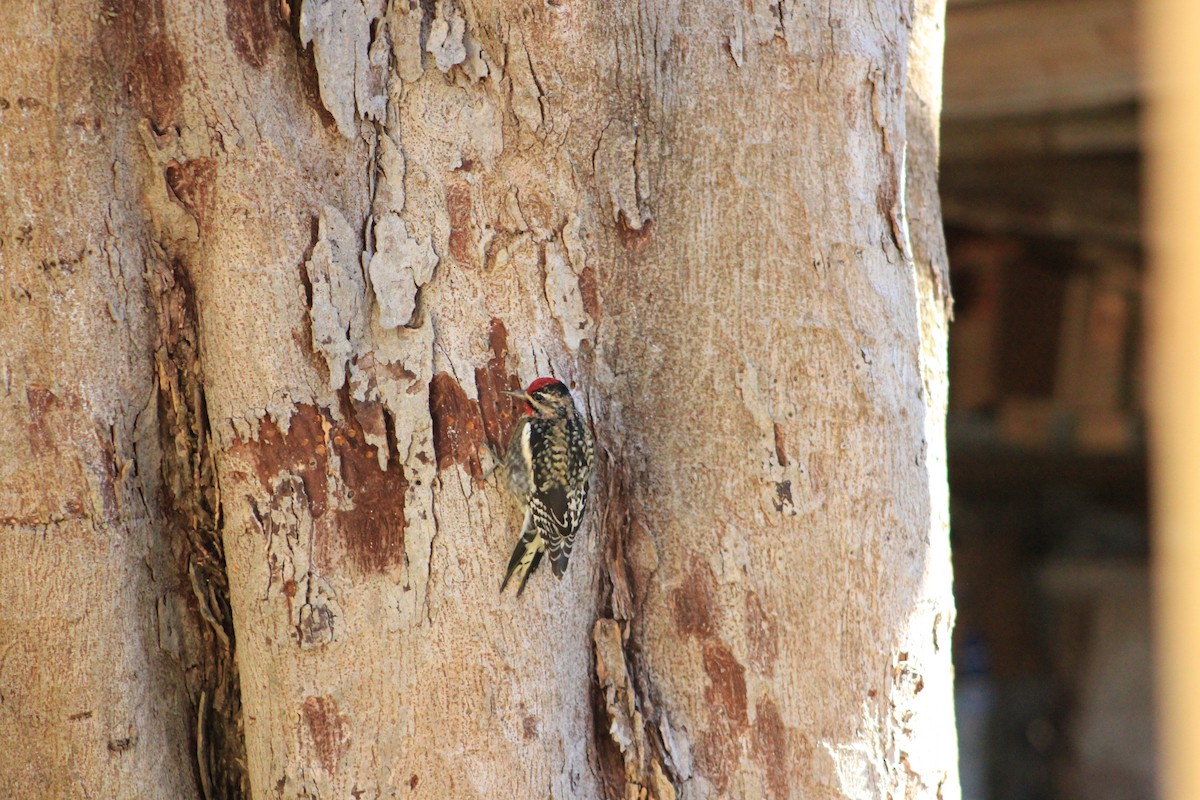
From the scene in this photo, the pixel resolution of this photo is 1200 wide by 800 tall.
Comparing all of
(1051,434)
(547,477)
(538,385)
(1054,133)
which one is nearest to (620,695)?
(547,477)

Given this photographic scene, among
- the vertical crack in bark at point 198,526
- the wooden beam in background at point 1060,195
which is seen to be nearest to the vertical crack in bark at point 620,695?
the vertical crack in bark at point 198,526

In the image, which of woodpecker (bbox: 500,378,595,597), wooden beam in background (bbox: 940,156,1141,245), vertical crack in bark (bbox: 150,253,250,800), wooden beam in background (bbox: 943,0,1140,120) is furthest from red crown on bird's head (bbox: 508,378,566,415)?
wooden beam in background (bbox: 940,156,1141,245)

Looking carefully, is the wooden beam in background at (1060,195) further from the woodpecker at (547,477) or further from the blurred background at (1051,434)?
the woodpecker at (547,477)

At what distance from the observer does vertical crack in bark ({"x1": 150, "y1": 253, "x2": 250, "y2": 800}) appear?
7.30 feet

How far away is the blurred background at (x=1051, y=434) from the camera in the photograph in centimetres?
668

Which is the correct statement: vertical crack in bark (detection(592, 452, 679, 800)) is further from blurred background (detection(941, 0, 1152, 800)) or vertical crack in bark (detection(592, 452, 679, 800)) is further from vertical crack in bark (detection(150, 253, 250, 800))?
blurred background (detection(941, 0, 1152, 800))

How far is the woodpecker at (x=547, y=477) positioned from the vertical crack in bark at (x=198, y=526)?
62 cm

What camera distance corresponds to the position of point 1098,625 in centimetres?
726

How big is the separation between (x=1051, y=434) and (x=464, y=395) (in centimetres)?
628

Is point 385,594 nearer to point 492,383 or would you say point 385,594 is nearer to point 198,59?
point 492,383

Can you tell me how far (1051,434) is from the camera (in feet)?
24.4

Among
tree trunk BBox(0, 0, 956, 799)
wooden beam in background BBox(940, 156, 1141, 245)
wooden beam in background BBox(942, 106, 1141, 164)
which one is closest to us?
tree trunk BBox(0, 0, 956, 799)

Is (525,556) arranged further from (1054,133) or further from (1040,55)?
(1054,133)

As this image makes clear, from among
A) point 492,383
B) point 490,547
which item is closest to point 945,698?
point 490,547
